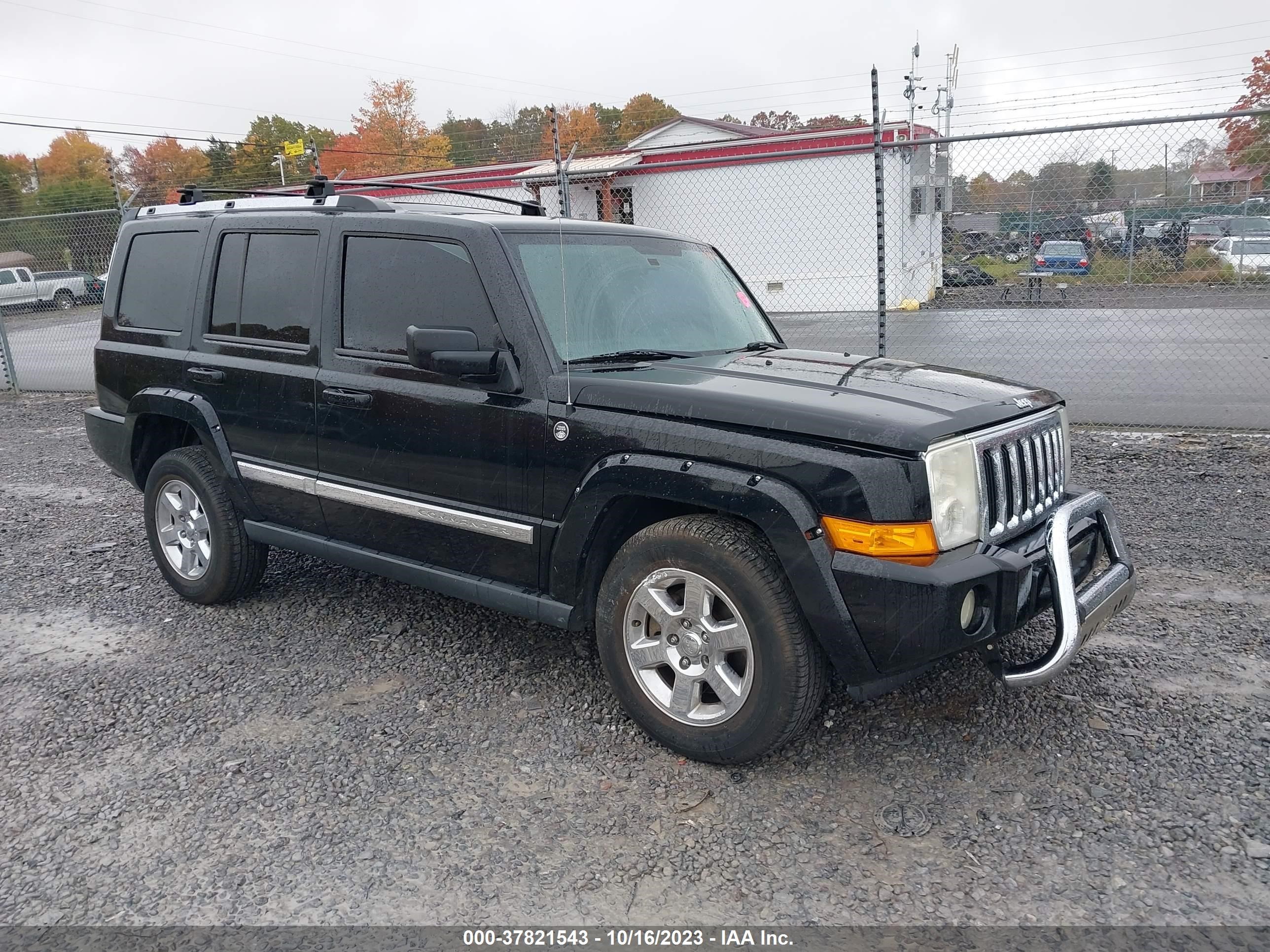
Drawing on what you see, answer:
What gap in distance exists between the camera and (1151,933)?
252 centimetres

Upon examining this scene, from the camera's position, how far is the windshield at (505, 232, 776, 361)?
388 cm

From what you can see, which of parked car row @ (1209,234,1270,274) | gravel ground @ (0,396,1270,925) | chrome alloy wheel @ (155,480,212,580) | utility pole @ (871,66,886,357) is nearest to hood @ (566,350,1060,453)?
gravel ground @ (0,396,1270,925)

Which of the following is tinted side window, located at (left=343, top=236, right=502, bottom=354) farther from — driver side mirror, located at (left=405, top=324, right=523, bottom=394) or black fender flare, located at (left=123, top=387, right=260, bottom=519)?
black fender flare, located at (left=123, top=387, right=260, bottom=519)

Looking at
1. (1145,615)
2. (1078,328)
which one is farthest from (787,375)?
(1078,328)

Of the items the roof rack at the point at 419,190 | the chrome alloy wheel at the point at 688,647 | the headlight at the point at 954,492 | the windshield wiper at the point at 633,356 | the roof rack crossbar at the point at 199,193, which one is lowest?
the chrome alloy wheel at the point at 688,647

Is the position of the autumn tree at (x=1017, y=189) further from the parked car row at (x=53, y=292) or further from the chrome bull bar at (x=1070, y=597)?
the parked car row at (x=53, y=292)

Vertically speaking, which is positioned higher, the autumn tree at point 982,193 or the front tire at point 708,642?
the autumn tree at point 982,193

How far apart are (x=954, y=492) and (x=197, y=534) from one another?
376cm

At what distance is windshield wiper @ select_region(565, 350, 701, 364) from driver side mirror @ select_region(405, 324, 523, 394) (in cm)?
23

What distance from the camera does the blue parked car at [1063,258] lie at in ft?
30.9

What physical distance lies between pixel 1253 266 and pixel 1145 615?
271 inches

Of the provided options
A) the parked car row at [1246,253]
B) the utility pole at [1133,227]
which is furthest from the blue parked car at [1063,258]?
the parked car row at [1246,253]

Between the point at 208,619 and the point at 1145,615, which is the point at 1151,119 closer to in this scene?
the point at 1145,615

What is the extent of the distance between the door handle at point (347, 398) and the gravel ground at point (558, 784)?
1138 millimetres
